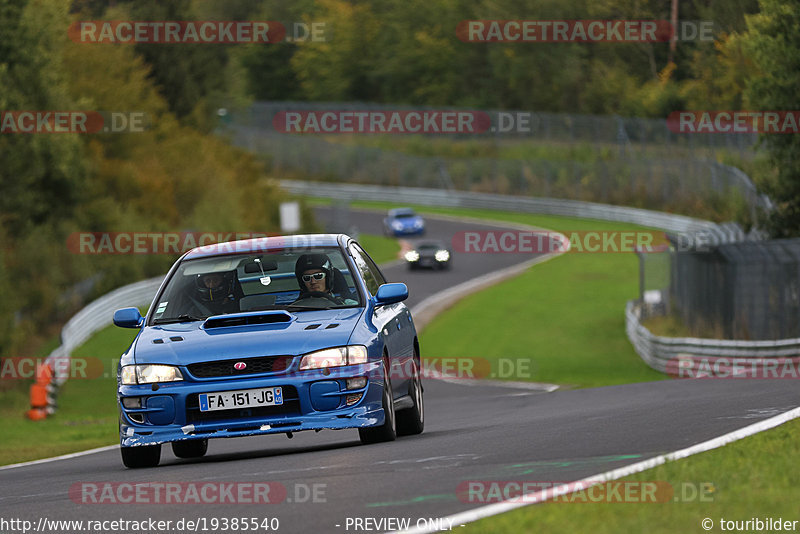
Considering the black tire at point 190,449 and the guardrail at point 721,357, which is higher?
the black tire at point 190,449

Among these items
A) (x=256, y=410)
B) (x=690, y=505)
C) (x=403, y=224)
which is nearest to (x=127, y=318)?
(x=256, y=410)

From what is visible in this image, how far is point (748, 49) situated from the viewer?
31297mm

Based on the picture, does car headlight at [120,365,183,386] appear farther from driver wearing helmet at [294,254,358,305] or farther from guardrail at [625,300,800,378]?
guardrail at [625,300,800,378]

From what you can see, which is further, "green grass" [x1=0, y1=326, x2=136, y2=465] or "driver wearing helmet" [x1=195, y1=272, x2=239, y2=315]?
"green grass" [x1=0, y1=326, x2=136, y2=465]

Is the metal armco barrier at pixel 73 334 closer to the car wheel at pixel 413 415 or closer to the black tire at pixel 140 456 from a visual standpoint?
the car wheel at pixel 413 415

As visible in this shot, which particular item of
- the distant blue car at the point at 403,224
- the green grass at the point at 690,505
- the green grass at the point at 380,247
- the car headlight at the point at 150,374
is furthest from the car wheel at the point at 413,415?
the distant blue car at the point at 403,224

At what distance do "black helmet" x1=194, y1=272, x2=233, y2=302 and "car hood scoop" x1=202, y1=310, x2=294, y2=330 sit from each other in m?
0.57

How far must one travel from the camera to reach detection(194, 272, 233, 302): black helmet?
10.9 metres

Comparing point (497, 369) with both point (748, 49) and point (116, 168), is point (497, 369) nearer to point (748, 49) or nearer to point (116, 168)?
point (748, 49)

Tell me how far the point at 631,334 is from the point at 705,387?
→ 1649 cm

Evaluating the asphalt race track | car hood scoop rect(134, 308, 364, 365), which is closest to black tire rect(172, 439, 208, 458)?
the asphalt race track

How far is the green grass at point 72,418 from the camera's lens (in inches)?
685

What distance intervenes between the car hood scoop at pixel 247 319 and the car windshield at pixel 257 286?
1.10 feet

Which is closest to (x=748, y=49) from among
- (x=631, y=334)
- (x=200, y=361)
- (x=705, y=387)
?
(x=631, y=334)
